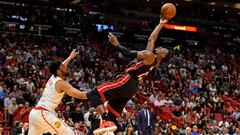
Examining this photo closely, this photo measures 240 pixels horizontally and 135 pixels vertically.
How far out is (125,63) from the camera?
22.7m

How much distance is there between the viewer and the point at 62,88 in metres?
7.29

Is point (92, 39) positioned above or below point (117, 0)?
below

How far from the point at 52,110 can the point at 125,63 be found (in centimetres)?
1532

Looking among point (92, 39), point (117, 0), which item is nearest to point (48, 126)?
point (92, 39)

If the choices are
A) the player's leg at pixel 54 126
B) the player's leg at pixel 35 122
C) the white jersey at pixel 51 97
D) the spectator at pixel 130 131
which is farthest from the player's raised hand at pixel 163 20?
the spectator at pixel 130 131

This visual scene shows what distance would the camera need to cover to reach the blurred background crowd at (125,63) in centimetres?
1566

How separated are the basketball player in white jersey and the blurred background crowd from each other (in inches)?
194

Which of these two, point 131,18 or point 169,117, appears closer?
point 169,117

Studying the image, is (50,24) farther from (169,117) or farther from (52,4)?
(169,117)

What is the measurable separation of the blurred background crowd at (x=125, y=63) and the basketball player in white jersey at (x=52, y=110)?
4.93 m

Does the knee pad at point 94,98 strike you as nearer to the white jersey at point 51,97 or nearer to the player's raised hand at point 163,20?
the white jersey at point 51,97

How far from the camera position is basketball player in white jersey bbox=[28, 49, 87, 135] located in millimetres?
7238

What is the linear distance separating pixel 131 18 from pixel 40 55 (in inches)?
352

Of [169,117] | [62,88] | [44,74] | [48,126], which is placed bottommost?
[169,117]
